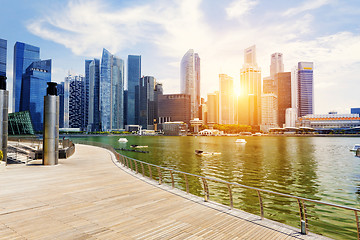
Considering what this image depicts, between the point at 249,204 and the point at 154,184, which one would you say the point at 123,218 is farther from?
the point at 249,204

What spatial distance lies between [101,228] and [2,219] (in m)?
4.36

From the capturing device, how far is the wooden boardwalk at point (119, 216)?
801 cm

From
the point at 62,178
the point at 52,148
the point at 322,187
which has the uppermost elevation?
the point at 52,148

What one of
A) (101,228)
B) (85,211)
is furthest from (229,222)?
(85,211)

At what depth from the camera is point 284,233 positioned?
809cm

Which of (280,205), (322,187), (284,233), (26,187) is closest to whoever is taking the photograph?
(284,233)

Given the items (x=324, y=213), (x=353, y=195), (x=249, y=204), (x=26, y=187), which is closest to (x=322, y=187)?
(x=353, y=195)

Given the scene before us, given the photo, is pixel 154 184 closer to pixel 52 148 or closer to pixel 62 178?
pixel 62 178

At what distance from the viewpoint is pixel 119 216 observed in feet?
31.9

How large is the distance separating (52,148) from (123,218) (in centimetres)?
1859

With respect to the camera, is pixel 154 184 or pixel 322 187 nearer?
pixel 154 184

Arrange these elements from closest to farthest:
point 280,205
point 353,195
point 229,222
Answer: point 229,222
point 280,205
point 353,195

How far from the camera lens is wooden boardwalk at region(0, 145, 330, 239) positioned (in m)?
8.01

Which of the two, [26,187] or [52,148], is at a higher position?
[52,148]
